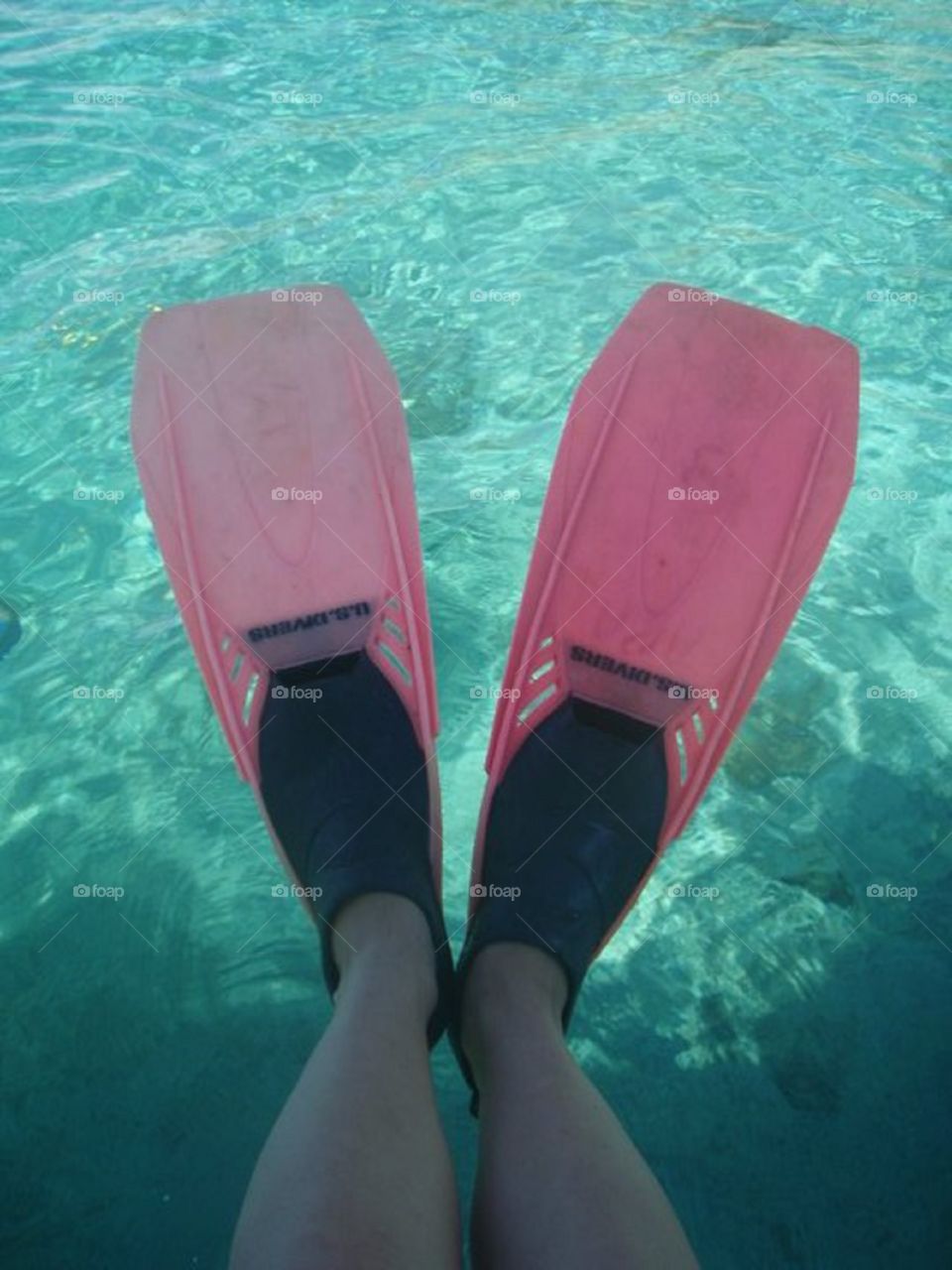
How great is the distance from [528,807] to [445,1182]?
796mm

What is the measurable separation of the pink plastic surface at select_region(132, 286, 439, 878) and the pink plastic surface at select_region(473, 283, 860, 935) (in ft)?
1.13

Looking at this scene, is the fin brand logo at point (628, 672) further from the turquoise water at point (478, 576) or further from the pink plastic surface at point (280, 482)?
the pink plastic surface at point (280, 482)

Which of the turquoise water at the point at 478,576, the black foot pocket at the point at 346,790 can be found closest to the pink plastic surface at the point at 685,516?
the turquoise water at the point at 478,576

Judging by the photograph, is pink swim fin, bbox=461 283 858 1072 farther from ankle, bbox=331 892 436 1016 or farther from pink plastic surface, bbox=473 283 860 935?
ankle, bbox=331 892 436 1016

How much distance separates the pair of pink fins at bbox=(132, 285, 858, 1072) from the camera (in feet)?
6.23

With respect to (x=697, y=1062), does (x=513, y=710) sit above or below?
above

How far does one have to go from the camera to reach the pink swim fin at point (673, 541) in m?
1.94

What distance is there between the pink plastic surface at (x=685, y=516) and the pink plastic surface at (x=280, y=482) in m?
0.34

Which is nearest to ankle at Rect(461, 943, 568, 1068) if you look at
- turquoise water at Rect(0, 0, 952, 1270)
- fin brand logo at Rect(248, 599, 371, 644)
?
turquoise water at Rect(0, 0, 952, 1270)

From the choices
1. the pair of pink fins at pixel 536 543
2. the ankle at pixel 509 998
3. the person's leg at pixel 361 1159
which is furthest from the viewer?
the pair of pink fins at pixel 536 543

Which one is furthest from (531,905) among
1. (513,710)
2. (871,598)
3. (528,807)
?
(871,598)

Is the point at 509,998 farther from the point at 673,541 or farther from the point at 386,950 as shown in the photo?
the point at 673,541

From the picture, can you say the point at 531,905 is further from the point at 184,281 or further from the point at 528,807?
the point at 184,281

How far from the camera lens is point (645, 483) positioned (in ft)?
6.84
